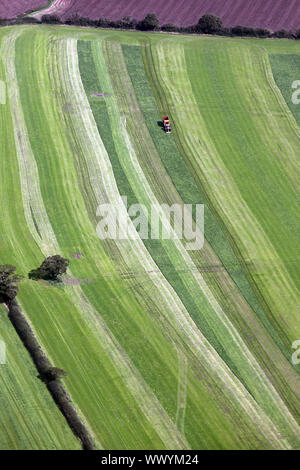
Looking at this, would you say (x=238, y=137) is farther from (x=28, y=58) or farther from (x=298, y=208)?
(x=28, y=58)

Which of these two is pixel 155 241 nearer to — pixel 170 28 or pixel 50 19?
pixel 170 28

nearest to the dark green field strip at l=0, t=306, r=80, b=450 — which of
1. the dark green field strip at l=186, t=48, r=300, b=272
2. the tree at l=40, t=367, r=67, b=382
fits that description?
the tree at l=40, t=367, r=67, b=382

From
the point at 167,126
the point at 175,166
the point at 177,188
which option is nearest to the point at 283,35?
the point at 167,126

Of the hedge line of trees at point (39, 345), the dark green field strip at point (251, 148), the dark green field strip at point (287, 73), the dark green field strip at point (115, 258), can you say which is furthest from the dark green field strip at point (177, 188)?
the dark green field strip at point (287, 73)

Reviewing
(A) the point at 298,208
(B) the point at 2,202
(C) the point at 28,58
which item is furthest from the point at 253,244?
(C) the point at 28,58

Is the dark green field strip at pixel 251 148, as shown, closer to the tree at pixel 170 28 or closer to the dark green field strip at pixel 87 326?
the tree at pixel 170 28

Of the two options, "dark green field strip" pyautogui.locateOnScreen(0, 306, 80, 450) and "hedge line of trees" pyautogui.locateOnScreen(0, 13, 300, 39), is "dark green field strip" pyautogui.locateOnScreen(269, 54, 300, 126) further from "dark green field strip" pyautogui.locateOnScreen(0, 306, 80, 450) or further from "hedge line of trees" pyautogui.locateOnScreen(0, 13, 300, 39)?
"dark green field strip" pyautogui.locateOnScreen(0, 306, 80, 450)
